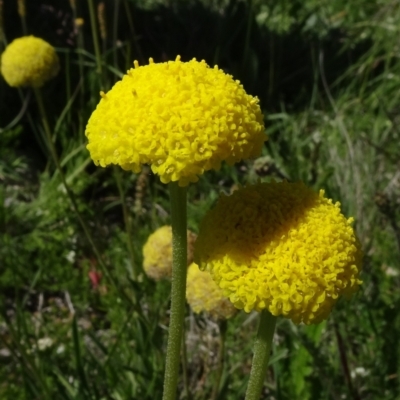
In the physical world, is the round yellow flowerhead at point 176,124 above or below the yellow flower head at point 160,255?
above

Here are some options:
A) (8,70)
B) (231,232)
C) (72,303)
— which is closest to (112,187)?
(72,303)

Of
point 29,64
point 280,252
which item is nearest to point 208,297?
point 280,252

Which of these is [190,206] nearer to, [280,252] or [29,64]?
[29,64]

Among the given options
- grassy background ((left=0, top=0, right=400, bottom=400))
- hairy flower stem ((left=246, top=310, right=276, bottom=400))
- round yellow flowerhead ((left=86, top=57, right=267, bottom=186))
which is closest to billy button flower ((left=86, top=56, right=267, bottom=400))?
round yellow flowerhead ((left=86, top=57, right=267, bottom=186))

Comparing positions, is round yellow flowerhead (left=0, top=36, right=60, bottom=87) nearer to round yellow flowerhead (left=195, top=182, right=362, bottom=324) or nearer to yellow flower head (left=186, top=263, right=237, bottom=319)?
yellow flower head (left=186, top=263, right=237, bottom=319)

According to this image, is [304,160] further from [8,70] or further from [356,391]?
[8,70]

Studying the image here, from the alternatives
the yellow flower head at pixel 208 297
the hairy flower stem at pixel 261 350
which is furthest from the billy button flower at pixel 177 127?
the yellow flower head at pixel 208 297

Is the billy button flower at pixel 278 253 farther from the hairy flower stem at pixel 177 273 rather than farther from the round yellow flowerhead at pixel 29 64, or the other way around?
the round yellow flowerhead at pixel 29 64
